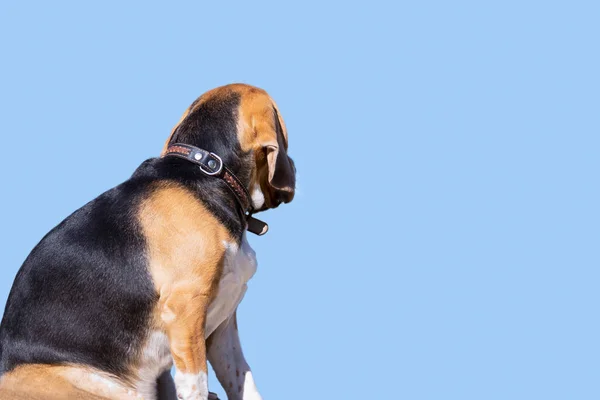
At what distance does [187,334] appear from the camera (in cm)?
759

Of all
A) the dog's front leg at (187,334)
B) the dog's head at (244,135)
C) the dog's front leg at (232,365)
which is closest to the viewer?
the dog's front leg at (187,334)

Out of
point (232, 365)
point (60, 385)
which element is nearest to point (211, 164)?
point (232, 365)

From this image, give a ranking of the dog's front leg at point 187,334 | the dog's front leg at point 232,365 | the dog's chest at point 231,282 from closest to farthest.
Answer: the dog's front leg at point 187,334, the dog's chest at point 231,282, the dog's front leg at point 232,365

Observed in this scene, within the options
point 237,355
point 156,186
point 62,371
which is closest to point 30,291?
point 62,371

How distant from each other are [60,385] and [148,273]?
93 centimetres

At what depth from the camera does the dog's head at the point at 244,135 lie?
795cm

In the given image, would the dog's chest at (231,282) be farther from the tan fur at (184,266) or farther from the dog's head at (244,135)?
the dog's head at (244,135)

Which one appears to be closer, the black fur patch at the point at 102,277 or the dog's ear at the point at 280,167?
the black fur patch at the point at 102,277

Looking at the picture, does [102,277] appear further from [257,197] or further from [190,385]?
[257,197]

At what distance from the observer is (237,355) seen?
8.59 m

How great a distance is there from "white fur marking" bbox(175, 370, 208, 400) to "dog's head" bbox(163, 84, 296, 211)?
4.51 ft

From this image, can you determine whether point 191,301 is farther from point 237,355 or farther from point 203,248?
point 237,355

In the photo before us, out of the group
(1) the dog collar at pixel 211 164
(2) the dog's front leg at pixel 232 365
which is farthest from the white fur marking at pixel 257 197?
(2) the dog's front leg at pixel 232 365

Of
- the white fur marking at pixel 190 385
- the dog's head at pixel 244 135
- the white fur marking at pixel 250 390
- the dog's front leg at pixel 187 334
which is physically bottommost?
the white fur marking at pixel 250 390
